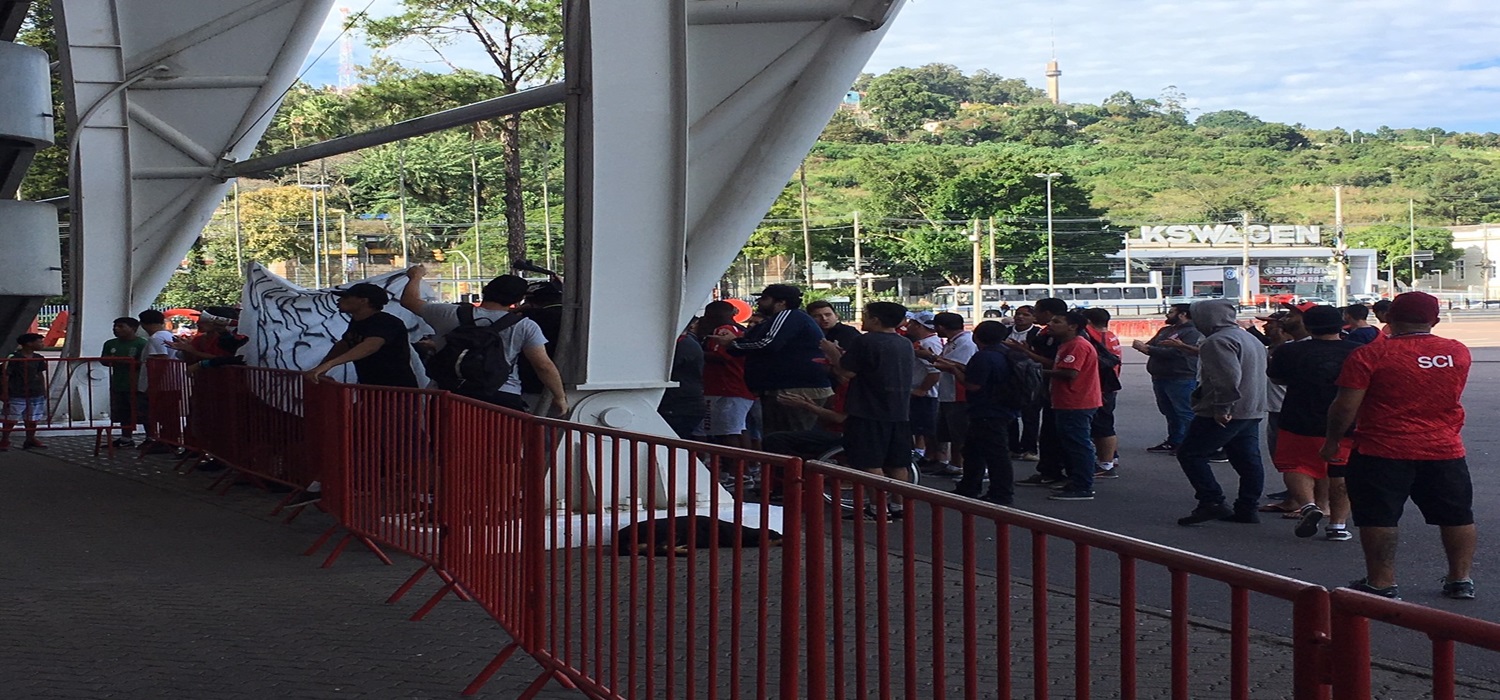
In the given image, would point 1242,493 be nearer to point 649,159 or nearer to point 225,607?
point 649,159

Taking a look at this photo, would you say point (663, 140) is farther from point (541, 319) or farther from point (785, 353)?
point (785, 353)

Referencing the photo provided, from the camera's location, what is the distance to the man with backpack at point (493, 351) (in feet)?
27.1

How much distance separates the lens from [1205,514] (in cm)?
961

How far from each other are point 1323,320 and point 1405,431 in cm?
220

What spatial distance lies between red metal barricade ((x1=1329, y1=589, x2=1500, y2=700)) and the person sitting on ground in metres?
15.9

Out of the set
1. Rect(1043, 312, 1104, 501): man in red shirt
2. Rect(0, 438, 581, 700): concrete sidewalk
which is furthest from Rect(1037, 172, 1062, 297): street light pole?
Rect(0, 438, 581, 700): concrete sidewalk

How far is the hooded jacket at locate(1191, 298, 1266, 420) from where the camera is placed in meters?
9.57

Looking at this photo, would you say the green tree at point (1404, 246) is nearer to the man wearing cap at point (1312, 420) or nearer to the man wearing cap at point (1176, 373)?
the man wearing cap at point (1176, 373)

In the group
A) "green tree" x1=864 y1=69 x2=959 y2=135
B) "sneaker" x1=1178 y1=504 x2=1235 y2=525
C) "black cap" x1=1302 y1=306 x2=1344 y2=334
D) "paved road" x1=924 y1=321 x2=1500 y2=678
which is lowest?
"paved road" x1=924 y1=321 x2=1500 y2=678

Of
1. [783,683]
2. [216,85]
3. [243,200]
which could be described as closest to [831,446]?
[783,683]

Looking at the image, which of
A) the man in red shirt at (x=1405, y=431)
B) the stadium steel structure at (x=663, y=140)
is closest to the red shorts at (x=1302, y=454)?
the man in red shirt at (x=1405, y=431)

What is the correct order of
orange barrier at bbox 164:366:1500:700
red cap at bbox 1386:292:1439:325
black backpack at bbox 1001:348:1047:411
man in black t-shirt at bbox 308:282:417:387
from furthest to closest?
1. black backpack at bbox 1001:348:1047:411
2. man in black t-shirt at bbox 308:282:417:387
3. red cap at bbox 1386:292:1439:325
4. orange barrier at bbox 164:366:1500:700

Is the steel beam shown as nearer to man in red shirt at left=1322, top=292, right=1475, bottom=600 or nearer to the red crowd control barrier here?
the red crowd control barrier

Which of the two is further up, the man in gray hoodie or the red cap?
the red cap
